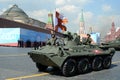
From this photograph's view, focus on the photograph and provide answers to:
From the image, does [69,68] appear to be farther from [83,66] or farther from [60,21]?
[60,21]

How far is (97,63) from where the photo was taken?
635 inches

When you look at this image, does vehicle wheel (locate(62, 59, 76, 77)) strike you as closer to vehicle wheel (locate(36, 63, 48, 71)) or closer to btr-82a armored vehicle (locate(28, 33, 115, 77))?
btr-82a armored vehicle (locate(28, 33, 115, 77))

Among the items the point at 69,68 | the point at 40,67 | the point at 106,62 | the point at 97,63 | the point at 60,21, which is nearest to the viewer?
the point at 69,68

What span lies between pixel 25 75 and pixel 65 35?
369 centimetres

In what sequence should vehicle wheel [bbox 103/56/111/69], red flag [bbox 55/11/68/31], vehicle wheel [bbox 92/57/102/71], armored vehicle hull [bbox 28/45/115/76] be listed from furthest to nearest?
red flag [bbox 55/11/68/31]
vehicle wheel [bbox 103/56/111/69]
vehicle wheel [bbox 92/57/102/71]
armored vehicle hull [bbox 28/45/115/76]

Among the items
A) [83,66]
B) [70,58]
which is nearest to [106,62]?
[83,66]

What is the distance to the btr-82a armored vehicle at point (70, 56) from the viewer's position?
13.6 m

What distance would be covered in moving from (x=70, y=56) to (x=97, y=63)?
2.83 m

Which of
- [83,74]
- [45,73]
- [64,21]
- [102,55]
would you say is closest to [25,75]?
[45,73]

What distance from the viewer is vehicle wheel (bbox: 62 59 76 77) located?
13640mm

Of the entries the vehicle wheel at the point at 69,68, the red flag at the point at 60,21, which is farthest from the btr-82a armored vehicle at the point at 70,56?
the red flag at the point at 60,21

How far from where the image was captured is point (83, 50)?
15219 millimetres

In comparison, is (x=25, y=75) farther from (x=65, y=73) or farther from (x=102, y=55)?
(x=102, y=55)

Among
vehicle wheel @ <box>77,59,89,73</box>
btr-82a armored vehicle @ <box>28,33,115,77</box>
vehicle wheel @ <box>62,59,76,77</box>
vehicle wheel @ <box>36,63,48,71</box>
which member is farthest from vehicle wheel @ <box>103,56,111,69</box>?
vehicle wheel @ <box>36,63,48,71</box>
